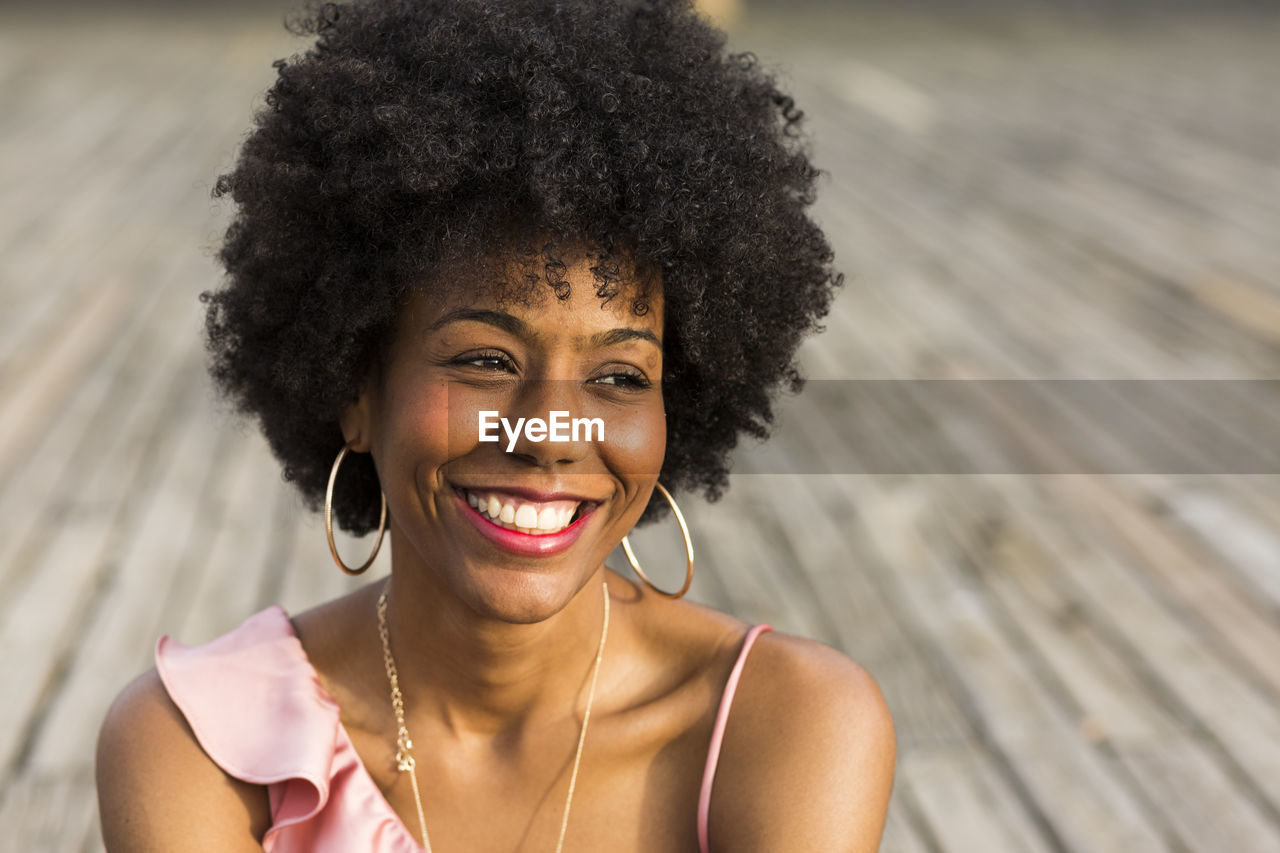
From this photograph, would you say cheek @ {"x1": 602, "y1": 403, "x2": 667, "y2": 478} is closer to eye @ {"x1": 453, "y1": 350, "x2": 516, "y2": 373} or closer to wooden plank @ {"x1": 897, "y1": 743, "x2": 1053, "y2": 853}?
eye @ {"x1": 453, "y1": 350, "x2": 516, "y2": 373}

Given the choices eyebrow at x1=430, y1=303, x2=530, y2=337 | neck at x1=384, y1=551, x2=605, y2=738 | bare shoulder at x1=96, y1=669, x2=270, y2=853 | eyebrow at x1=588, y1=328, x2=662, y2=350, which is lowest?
bare shoulder at x1=96, y1=669, x2=270, y2=853

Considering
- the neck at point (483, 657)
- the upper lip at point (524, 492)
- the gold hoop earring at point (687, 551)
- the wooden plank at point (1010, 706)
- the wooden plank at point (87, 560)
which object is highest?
the upper lip at point (524, 492)

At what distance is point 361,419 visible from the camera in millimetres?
A: 2027

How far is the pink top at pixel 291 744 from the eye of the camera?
201 centimetres

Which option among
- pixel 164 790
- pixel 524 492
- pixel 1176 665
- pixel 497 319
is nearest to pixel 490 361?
pixel 497 319

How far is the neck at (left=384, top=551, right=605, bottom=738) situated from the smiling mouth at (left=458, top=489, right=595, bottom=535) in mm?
188

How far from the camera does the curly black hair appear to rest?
5.72 feet

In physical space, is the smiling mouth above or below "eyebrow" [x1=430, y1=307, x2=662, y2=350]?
below

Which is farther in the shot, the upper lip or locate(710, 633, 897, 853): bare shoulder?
locate(710, 633, 897, 853): bare shoulder

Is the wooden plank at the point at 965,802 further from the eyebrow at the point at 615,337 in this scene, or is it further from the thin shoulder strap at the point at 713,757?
the eyebrow at the point at 615,337

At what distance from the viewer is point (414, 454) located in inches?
70.8

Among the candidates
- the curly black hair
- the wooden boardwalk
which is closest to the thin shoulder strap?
the curly black hair

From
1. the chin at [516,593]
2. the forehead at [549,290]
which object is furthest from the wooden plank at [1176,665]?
the forehead at [549,290]

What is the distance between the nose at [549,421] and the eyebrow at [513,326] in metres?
0.06
